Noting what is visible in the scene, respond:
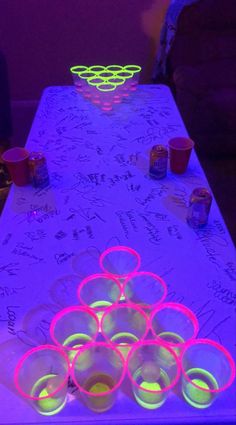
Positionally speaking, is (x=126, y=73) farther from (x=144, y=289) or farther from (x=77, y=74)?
(x=144, y=289)

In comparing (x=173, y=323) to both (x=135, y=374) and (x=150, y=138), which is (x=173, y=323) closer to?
(x=135, y=374)

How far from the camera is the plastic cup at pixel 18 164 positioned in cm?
133

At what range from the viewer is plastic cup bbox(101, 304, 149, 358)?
0.88 m

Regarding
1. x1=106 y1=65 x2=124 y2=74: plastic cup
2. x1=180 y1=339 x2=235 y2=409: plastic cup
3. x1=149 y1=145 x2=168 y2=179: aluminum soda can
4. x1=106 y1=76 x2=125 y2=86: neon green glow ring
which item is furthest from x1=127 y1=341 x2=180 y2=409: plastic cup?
x1=106 y1=65 x2=124 y2=74: plastic cup

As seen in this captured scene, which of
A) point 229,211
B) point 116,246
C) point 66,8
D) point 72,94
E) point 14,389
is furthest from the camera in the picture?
point 66,8

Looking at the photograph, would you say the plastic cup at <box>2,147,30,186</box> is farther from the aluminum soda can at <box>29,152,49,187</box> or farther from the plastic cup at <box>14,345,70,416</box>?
the plastic cup at <box>14,345,70,416</box>

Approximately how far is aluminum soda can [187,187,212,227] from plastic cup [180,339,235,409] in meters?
0.43

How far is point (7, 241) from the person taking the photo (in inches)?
45.1

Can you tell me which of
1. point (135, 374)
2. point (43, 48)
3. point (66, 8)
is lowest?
point (135, 374)

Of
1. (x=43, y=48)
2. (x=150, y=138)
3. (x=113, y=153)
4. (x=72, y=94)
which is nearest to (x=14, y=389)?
(x=113, y=153)

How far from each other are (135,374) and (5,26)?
9.52 ft

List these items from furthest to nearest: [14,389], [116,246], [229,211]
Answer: [229,211], [116,246], [14,389]

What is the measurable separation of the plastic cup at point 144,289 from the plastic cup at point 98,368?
0.17 metres

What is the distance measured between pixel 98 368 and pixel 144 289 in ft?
0.83
